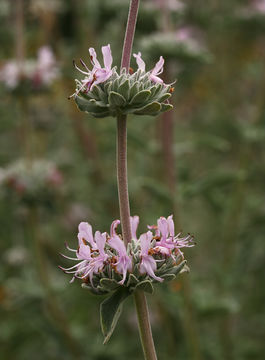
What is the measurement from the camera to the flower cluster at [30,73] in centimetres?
263

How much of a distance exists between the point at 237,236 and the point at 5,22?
2013 millimetres

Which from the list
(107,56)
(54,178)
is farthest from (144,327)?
(54,178)

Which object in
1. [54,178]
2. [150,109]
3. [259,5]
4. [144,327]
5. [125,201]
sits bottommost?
[144,327]

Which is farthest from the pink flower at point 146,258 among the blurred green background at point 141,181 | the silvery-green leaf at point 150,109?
the blurred green background at point 141,181

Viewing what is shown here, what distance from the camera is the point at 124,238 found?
4.06 feet

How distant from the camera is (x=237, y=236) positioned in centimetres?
311

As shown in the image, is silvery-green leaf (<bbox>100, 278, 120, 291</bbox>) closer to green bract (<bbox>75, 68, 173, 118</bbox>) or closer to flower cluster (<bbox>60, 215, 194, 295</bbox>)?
flower cluster (<bbox>60, 215, 194, 295</bbox>)

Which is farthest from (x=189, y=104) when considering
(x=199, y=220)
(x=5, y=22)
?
(x=5, y=22)

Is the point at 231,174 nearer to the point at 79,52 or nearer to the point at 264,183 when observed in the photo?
the point at 264,183

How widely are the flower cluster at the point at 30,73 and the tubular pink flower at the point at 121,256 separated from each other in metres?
1.65

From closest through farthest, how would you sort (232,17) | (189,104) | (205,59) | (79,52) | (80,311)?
(205,59) → (80,311) → (232,17) → (79,52) → (189,104)

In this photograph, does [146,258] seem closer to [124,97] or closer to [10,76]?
[124,97]

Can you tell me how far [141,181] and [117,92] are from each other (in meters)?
1.43

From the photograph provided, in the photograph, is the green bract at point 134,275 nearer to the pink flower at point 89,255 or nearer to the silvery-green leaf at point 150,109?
the pink flower at point 89,255
